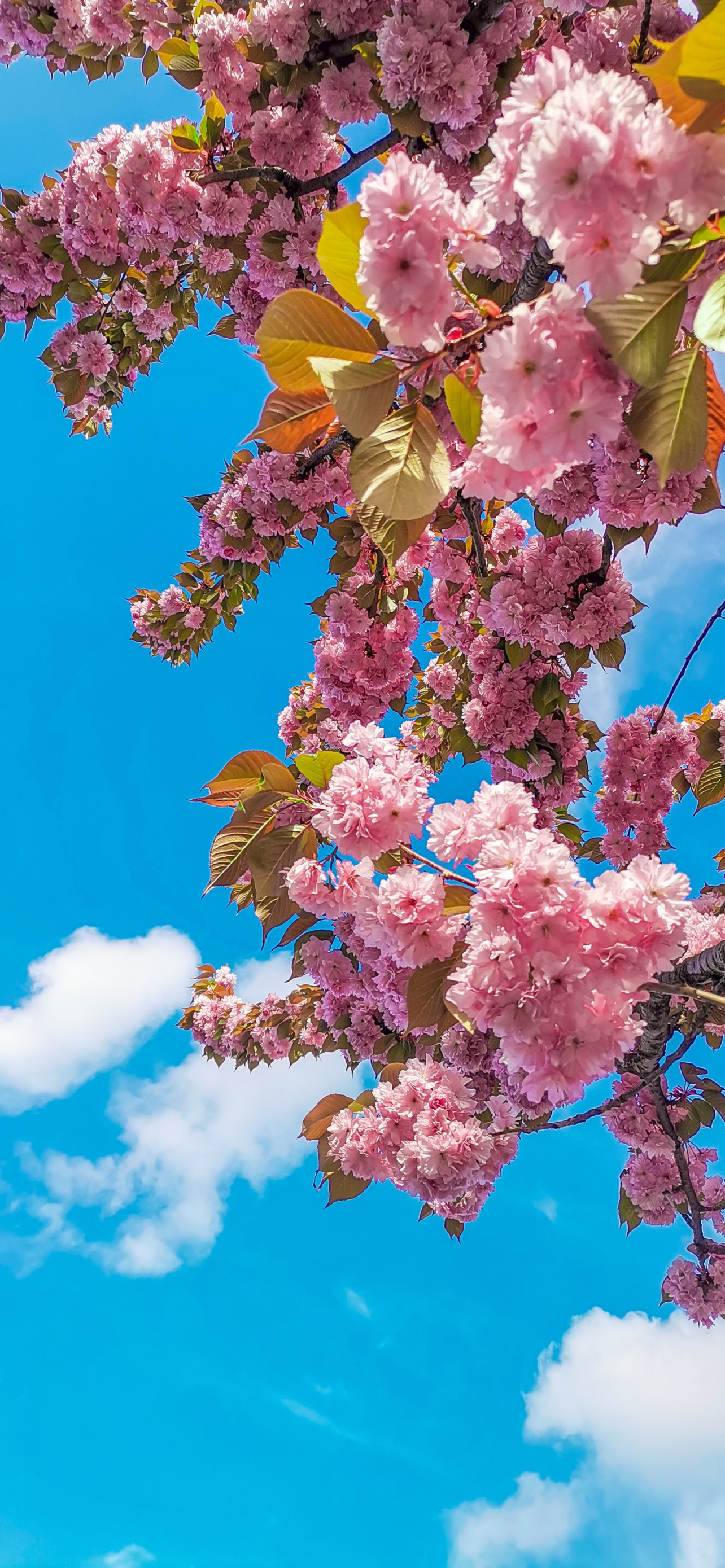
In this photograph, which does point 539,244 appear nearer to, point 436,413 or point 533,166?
point 436,413

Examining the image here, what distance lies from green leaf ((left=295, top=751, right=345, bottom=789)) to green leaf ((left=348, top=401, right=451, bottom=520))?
2.76ft

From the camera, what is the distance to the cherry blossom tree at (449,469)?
0.96 m

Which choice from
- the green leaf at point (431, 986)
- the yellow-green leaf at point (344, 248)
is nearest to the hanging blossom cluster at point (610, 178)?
the yellow-green leaf at point (344, 248)

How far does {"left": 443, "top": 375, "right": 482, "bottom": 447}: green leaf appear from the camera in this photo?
3.93ft

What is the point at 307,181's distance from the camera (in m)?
2.86

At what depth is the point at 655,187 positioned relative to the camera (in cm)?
84

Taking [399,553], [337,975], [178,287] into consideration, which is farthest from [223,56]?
[337,975]

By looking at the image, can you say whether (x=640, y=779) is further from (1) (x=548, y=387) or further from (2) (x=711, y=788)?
(1) (x=548, y=387)

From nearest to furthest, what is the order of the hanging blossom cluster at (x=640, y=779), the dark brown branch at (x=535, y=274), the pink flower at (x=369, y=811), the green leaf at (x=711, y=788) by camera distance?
the pink flower at (x=369, y=811) < the dark brown branch at (x=535, y=274) < the green leaf at (x=711, y=788) < the hanging blossom cluster at (x=640, y=779)

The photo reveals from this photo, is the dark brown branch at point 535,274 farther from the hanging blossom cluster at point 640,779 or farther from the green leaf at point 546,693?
the hanging blossom cluster at point 640,779

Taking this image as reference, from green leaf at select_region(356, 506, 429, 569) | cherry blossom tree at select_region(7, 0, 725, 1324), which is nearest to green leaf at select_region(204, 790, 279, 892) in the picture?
cherry blossom tree at select_region(7, 0, 725, 1324)

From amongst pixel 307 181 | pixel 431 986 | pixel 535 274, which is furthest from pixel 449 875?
pixel 307 181

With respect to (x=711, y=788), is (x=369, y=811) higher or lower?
lower

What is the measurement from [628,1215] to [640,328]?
4.35m
